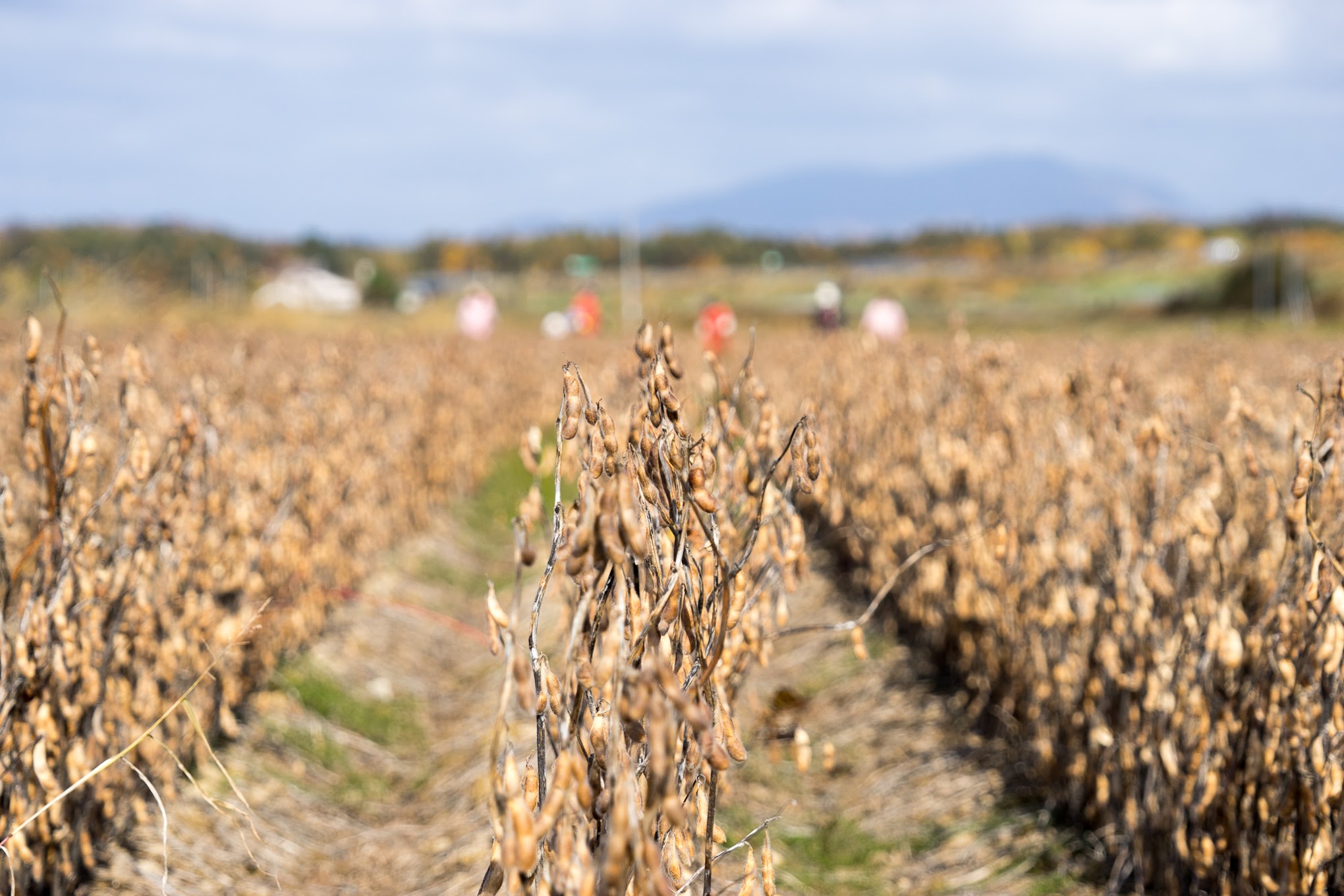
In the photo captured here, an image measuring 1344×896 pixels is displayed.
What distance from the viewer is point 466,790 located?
473cm

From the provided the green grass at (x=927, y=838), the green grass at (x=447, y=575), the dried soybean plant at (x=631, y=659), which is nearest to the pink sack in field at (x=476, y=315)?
the green grass at (x=447, y=575)

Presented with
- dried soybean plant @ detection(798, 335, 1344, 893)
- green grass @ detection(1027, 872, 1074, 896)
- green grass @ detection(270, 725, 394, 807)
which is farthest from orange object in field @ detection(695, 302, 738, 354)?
green grass @ detection(1027, 872, 1074, 896)

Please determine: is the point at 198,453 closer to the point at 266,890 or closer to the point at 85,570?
the point at 85,570

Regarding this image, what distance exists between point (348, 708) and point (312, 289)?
74912 mm

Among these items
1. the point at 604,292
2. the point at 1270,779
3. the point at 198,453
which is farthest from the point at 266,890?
the point at 604,292

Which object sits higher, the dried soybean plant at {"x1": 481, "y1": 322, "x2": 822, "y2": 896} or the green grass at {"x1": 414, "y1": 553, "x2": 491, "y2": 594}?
the dried soybean plant at {"x1": 481, "y1": 322, "x2": 822, "y2": 896}

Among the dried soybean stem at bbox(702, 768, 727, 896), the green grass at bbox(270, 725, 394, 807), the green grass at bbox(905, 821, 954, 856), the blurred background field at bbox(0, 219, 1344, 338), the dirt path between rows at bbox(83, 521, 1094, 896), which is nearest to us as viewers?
the dried soybean stem at bbox(702, 768, 727, 896)

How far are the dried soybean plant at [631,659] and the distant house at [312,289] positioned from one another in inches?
2363

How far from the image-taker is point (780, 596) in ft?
8.58

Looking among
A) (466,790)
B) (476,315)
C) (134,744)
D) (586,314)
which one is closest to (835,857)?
(466,790)

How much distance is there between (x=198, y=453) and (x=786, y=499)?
7.89 ft

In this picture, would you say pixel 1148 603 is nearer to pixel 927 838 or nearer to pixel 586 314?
pixel 927 838

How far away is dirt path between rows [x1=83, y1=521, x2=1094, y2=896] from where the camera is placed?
13.3 ft

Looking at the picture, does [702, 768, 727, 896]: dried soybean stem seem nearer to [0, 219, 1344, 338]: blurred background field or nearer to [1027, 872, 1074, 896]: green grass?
[0, 219, 1344, 338]: blurred background field
